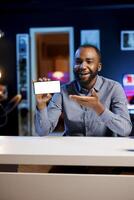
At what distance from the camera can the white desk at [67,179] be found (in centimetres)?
95

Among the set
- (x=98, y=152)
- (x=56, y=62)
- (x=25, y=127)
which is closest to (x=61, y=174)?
(x=98, y=152)

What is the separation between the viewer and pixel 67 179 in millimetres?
968

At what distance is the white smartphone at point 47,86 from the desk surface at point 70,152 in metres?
0.22

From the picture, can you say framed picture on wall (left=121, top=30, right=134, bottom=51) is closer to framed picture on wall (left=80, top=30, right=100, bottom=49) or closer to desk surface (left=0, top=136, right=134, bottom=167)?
framed picture on wall (left=80, top=30, right=100, bottom=49)

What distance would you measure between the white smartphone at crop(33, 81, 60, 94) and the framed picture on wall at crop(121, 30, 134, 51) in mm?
4400

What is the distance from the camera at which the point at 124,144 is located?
1.13 metres

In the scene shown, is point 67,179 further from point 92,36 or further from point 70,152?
point 92,36

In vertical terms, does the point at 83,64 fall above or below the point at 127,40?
below
